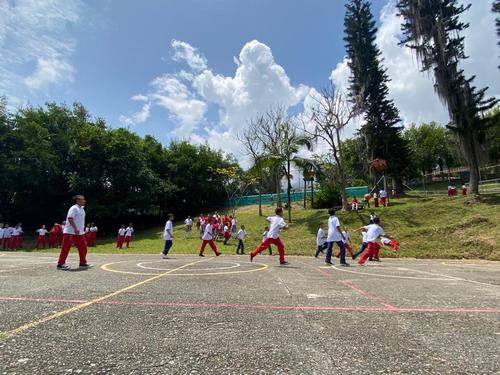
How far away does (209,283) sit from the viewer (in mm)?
7609

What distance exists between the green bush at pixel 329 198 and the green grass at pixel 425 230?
5695mm

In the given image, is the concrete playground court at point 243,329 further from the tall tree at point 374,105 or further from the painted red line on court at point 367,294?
the tall tree at point 374,105

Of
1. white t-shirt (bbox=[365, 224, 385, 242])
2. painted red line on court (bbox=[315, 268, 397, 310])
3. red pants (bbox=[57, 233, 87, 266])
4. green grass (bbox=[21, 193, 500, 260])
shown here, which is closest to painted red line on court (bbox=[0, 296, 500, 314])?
painted red line on court (bbox=[315, 268, 397, 310])

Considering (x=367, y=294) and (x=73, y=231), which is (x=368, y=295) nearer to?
(x=367, y=294)

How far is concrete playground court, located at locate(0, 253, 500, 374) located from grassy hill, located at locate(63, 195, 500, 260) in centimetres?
1367

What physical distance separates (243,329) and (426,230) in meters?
20.9

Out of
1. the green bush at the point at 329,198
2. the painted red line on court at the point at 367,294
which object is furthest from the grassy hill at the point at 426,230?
the painted red line on court at the point at 367,294

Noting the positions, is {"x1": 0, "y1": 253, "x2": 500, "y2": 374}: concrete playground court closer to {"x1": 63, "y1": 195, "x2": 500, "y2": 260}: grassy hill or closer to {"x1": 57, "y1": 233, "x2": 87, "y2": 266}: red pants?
{"x1": 57, "y1": 233, "x2": 87, "y2": 266}: red pants

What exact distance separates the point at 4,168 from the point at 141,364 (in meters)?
36.7

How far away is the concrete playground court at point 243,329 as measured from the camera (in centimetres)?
333

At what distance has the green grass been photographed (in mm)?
19562

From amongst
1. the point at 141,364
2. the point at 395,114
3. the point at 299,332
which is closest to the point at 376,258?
the point at 299,332

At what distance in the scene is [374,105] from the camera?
133 feet

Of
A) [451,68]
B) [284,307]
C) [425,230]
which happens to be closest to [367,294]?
[284,307]
